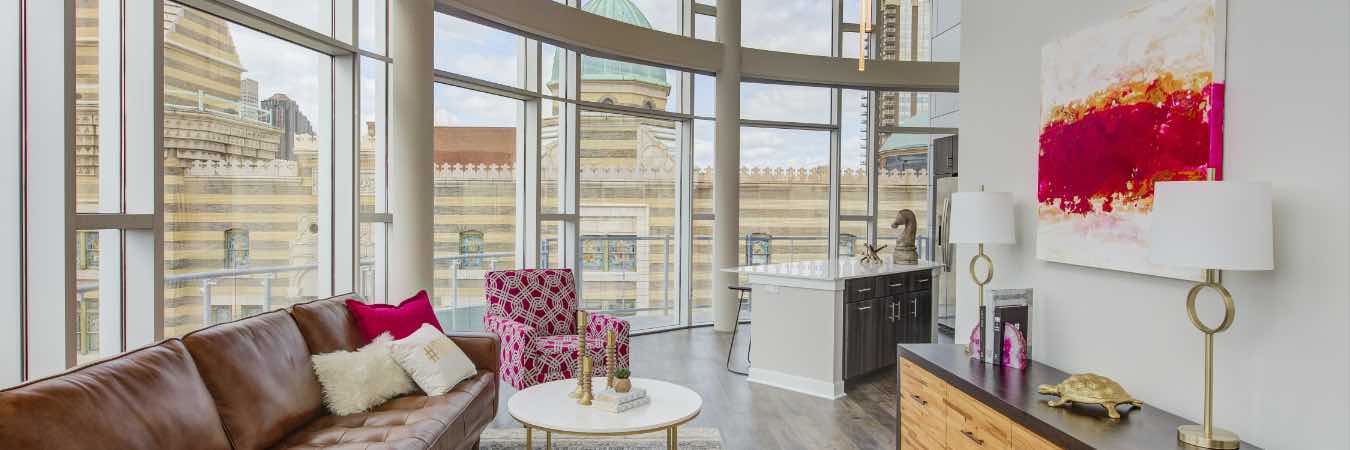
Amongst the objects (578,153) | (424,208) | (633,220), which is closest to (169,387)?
(424,208)

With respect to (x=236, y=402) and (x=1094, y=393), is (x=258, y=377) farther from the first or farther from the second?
(x=1094, y=393)

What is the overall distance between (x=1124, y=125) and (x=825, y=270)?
2.88m

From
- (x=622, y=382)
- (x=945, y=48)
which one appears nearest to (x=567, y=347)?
(x=622, y=382)

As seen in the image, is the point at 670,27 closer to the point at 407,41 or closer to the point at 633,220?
the point at 633,220

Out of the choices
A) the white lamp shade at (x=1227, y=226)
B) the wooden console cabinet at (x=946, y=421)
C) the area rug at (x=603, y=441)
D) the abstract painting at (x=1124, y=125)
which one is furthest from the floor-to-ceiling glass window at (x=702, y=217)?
the white lamp shade at (x=1227, y=226)

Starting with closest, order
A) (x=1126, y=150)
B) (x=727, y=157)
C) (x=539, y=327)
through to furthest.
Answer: (x=1126, y=150)
(x=539, y=327)
(x=727, y=157)

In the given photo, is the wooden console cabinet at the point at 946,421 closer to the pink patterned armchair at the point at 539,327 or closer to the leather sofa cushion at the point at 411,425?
the pink patterned armchair at the point at 539,327

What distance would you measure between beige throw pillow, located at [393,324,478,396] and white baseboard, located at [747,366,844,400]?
2346mm

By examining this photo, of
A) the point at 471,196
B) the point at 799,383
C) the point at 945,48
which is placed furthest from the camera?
the point at 945,48

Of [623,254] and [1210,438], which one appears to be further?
[623,254]

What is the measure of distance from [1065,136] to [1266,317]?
1.00m

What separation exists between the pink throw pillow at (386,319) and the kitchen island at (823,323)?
2.44 meters

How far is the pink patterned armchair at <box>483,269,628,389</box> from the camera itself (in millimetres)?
4285

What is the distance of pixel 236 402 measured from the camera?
2.49 meters
